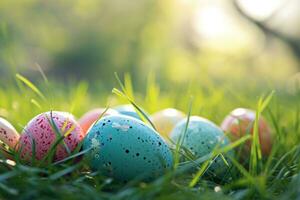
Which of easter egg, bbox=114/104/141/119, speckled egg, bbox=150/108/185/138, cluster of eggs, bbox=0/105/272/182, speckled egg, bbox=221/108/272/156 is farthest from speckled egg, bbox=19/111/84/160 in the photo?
speckled egg, bbox=221/108/272/156

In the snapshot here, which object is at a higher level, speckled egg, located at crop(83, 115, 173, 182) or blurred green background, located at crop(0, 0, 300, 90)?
blurred green background, located at crop(0, 0, 300, 90)

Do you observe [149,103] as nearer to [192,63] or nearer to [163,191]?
[163,191]

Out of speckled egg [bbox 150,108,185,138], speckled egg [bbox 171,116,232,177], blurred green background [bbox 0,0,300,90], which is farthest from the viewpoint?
blurred green background [bbox 0,0,300,90]

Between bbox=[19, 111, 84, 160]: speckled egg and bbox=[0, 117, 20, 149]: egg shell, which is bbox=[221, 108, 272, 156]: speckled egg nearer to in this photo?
bbox=[19, 111, 84, 160]: speckled egg

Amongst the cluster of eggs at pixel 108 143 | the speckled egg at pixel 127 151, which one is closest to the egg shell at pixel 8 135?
the cluster of eggs at pixel 108 143

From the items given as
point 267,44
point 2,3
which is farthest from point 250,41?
point 2,3
